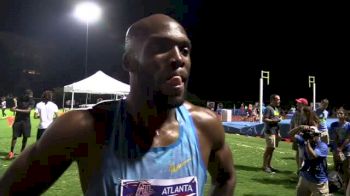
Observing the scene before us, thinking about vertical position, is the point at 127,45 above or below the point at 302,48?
below

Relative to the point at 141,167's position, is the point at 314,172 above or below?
below

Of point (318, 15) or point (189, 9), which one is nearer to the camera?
point (318, 15)

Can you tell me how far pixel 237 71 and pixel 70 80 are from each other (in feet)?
84.6

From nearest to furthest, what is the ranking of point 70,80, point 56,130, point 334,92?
point 56,130
point 334,92
point 70,80

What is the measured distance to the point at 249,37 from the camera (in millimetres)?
41531

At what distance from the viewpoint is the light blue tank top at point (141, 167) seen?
1.63m

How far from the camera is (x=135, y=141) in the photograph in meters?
1.71

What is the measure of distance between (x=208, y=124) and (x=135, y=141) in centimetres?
41

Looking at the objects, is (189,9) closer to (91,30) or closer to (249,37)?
(249,37)

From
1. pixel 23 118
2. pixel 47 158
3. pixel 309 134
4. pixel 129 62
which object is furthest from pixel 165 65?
pixel 23 118

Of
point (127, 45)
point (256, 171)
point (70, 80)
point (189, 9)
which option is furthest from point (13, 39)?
point (127, 45)

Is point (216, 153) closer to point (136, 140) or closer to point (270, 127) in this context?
point (136, 140)

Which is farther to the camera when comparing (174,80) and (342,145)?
(342,145)

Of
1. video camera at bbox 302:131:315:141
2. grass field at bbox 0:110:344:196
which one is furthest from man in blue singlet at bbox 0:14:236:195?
video camera at bbox 302:131:315:141
